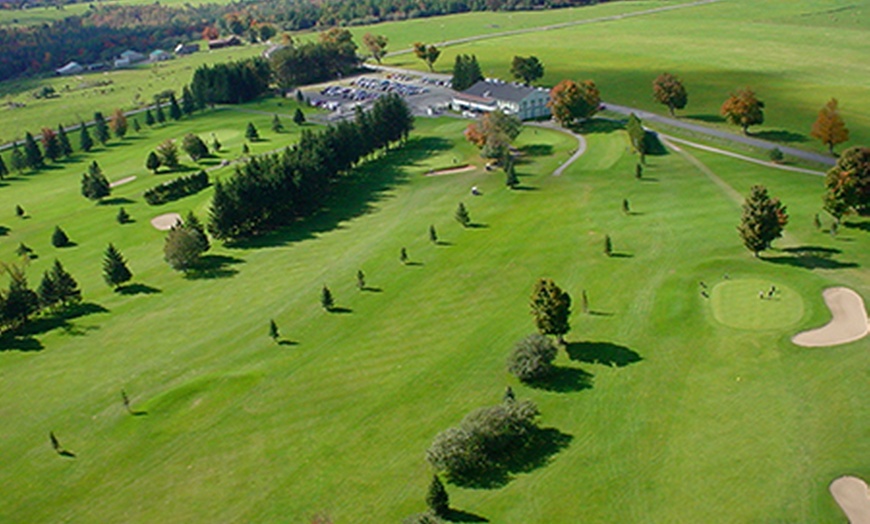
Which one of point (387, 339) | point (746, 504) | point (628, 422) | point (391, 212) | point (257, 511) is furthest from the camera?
point (391, 212)

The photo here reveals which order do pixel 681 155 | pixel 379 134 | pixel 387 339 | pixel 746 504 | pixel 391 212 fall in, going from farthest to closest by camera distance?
pixel 379 134
pixel 681 155
pixel 391 212
pixel 387 339
pixel 746 504

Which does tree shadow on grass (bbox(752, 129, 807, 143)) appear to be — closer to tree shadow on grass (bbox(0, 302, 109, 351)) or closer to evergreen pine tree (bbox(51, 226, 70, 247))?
tree shadow on grass (bbox(0, 302, 109, 351))

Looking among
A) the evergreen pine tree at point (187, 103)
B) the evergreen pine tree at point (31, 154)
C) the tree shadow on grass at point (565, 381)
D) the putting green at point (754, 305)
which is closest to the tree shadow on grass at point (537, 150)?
the putting green at point (754, 305)

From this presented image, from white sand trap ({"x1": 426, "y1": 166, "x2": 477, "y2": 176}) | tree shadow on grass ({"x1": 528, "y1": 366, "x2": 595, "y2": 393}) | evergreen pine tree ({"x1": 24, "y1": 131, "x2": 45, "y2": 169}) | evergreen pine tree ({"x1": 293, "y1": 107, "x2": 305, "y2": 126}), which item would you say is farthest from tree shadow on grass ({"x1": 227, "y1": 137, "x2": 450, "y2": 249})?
evergreen pine tree ({"x1": 24, "y1": 131, "x2": 45, "y2": 169})

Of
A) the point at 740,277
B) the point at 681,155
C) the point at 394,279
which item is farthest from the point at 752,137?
the point at 394,279

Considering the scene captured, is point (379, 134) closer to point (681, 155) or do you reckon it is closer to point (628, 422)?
point (681, 155)

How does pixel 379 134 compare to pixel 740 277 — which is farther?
pixel 379 134
